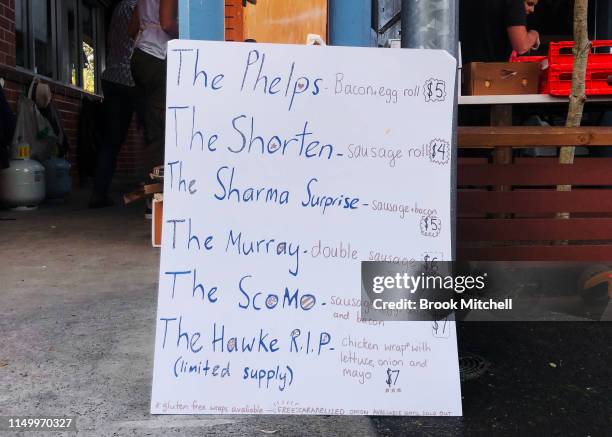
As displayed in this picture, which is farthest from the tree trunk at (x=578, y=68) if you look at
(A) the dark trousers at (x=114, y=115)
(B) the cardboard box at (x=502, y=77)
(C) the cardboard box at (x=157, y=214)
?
(A) the dark trousers at (x=114, y=115)

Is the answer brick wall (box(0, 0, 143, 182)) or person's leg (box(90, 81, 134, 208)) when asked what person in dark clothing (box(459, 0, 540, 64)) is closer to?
person's leg (box(90, 81, 134, 208))

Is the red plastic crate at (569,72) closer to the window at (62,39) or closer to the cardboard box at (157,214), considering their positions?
the cardboard box at (157,214)

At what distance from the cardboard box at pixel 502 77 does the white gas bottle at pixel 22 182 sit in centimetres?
446

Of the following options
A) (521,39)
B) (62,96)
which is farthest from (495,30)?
(62,96)

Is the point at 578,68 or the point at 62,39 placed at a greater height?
the point at 62,39

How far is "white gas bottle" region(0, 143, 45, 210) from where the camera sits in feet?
21.2

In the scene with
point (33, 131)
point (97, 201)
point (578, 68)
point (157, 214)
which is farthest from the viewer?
point (33, 131)

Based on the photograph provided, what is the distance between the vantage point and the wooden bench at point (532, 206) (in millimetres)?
3234

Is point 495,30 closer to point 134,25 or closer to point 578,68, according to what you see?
point 578,68

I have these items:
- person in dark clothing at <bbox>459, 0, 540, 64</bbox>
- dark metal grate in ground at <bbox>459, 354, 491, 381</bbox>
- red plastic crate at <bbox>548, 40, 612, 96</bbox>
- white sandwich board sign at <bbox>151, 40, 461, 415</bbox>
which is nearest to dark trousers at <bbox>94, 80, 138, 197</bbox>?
person in dark clothing at <bbox>459, 0, 540, 64</bbox>

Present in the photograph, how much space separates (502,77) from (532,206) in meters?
1.28

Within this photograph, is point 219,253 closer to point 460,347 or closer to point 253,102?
point 253,102

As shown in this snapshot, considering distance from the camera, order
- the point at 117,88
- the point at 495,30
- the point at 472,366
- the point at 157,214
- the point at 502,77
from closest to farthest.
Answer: the point at 472,366, the point at 502,77, the point at 157,214, the point at 495,30, the point at 117,88

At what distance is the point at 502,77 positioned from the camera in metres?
4.20
